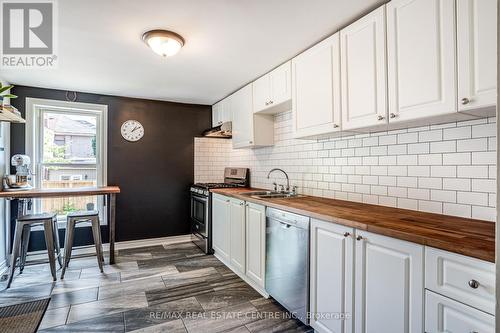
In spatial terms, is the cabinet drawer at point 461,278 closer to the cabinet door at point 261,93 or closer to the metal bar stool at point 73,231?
the cabinet door at point 261,93

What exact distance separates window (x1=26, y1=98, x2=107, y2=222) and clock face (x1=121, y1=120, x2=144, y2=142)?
27cm

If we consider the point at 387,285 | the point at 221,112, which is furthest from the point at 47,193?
the point at 387,285

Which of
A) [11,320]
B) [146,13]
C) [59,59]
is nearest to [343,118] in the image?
[146,13]

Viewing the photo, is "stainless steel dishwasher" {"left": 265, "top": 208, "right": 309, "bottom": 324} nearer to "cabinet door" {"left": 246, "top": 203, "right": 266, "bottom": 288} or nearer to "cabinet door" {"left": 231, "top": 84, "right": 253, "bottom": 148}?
"cabinet door" {"left": 246, "top": 203, "right": 266, "bottom": 288}

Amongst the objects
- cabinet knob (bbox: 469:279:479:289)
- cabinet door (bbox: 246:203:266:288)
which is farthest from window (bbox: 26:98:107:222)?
cabinet knob (bbox: 469:279:479:289)

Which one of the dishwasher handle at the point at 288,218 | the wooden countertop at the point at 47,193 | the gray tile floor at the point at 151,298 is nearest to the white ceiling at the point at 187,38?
the wooden countertop at the point at 47,193

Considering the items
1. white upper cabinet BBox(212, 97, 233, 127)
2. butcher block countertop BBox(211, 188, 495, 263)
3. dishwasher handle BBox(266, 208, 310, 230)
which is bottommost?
dishwasher handle BBox(266, 208, 310, 230)

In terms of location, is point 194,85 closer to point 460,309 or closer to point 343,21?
point 343,21

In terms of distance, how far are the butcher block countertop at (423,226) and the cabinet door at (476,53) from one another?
62cm

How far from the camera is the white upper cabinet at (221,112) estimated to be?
4031mm

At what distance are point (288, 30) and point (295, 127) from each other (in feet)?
2.75

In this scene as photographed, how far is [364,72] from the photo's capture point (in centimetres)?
188

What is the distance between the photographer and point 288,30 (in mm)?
2129

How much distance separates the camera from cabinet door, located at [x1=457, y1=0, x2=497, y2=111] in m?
1.25
